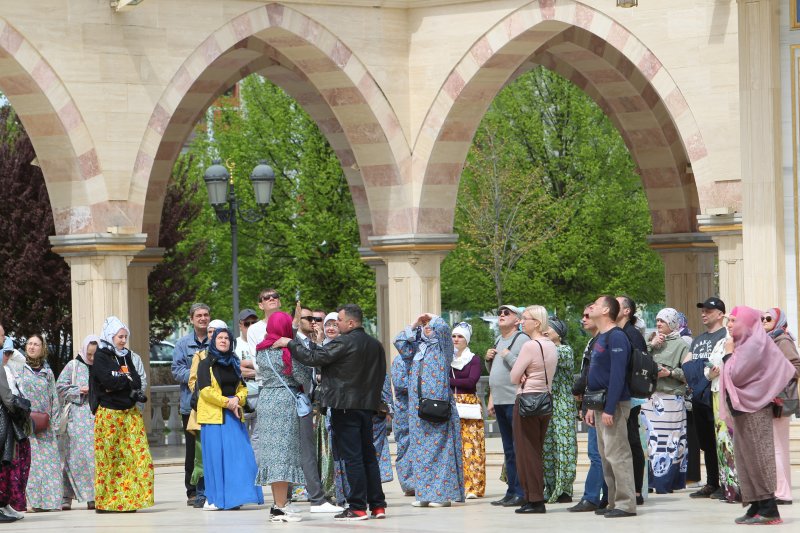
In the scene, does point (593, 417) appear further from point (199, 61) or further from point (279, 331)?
point (199, 61)

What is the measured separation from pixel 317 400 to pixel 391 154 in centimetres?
629

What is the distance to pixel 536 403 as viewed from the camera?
11.4 metres

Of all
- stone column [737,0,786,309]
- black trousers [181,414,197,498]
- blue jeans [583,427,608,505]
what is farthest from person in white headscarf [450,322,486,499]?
stone column [737,0,786,309]

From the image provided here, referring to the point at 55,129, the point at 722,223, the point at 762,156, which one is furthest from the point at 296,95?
the point at 762,156

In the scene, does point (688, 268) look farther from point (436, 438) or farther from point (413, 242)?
point (436, 438)

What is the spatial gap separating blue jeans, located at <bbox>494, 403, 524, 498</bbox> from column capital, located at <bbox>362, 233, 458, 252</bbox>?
18.3 ft

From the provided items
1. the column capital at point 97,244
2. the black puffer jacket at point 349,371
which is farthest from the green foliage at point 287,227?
the black puffer jacket at point 349,371

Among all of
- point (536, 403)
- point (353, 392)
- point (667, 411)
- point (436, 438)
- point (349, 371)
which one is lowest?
point (436, 438)

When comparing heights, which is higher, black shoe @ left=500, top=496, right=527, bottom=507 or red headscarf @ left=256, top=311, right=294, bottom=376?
red headscarf @ left=256, top=311, right=294, bottom=376

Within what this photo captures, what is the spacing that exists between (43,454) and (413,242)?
590 centimetres

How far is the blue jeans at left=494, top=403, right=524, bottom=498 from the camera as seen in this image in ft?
40.1

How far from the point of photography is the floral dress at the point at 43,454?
12.8 m

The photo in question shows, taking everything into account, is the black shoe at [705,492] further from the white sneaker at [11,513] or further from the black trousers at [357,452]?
the white sneaker at [11,513]

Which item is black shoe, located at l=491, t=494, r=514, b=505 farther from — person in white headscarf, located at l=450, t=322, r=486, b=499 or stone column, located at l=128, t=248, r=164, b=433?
stone column, located at l=128, t=248, r=164, b=433
